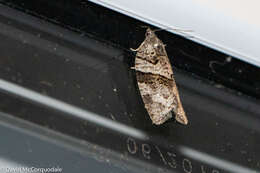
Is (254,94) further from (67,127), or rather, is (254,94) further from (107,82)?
(67,127)

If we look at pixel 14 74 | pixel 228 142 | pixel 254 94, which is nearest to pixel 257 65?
pixel 254 94

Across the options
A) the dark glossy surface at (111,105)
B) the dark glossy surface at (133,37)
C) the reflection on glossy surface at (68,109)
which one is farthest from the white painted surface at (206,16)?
the reflection on glossy surface at (68,109)

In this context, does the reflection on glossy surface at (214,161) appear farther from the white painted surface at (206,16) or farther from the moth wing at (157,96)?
the white painted surface at (206,16)

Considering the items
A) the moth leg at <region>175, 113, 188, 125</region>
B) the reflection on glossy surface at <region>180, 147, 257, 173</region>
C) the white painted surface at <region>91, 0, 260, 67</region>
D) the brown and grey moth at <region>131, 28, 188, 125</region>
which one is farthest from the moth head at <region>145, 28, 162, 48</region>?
the reflection on glossy surface at <region>180, 147, 257, 173</region>

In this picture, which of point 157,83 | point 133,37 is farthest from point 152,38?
point 157,83

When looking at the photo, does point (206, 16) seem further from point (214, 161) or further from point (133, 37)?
point (214, 161)

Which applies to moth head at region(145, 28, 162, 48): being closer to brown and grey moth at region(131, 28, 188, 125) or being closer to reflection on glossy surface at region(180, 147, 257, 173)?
brown and grey moth at region(131, 28, 188, 125)

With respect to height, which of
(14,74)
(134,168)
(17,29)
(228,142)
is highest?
(17,29)
